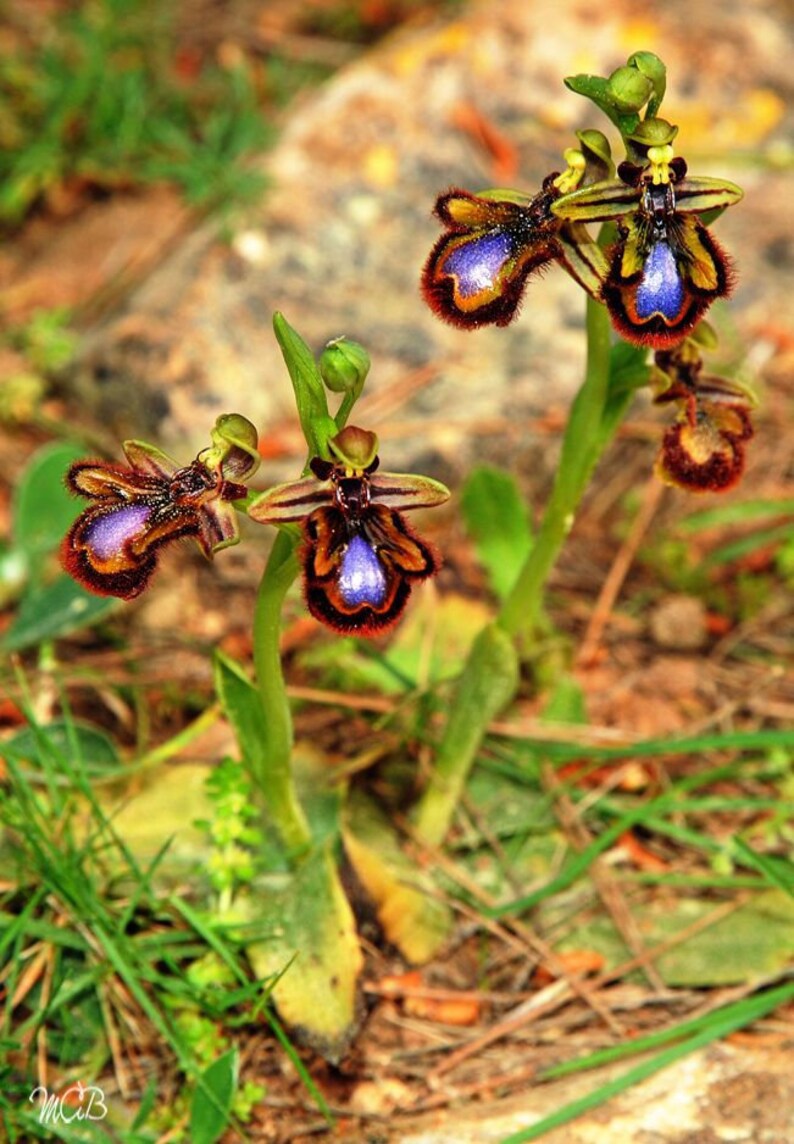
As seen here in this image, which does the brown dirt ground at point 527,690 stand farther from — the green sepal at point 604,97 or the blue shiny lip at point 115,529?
the green sepal at point 604,97

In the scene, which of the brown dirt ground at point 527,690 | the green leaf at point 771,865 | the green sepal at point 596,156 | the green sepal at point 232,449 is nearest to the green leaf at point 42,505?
the brown dirt ground at point 527,690

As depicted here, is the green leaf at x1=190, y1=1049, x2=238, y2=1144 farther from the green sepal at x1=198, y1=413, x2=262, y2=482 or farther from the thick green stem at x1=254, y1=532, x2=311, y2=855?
the green sepal at x1=198, y1=413, x2=262, y2=482

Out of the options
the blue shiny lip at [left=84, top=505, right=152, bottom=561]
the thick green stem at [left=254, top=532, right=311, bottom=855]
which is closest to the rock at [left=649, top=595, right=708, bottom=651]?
the thick green stem at [left=254, top=532, right=311, bottom=855]

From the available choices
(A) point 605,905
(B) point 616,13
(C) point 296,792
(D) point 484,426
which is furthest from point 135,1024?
(B) point 616,13

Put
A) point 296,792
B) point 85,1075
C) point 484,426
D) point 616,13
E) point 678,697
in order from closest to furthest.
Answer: point 85,1075
point 296,792
point 678,697
point 484,426
point 616,13

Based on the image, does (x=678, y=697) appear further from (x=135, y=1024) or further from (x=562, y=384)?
(x=135, y=1024)
